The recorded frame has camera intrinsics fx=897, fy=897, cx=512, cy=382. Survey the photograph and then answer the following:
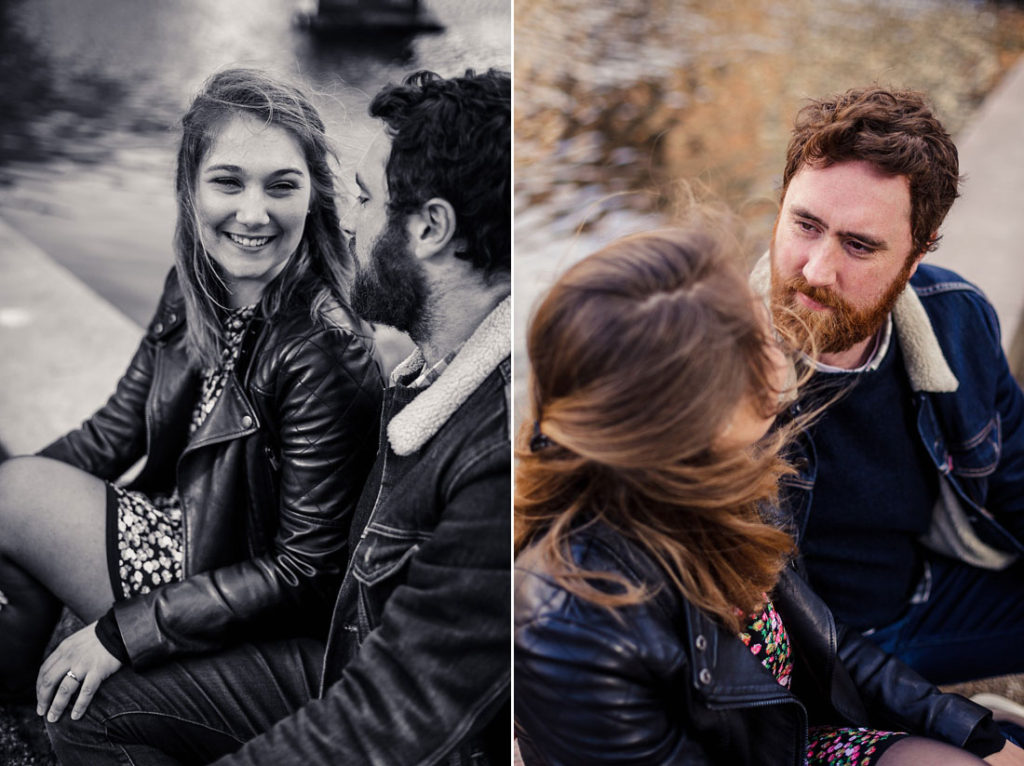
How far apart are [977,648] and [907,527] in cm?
56

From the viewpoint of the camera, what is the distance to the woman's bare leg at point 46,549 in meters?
1.85

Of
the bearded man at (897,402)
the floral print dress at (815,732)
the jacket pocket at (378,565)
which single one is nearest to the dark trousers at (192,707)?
the jacket pocket at (378,565)

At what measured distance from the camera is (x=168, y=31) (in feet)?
5.73

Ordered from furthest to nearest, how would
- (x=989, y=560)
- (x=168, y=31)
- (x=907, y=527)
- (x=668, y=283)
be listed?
1. (x=989, y=560)
2. (x=907, y=527)
3. (x=168, y=31)
4. (x=668, y=283)

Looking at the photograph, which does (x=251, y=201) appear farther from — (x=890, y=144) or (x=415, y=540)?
(x=890, y=144)

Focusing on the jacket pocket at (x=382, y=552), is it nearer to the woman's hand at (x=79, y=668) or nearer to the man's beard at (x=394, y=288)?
the man's beard at (x=394, y=288)

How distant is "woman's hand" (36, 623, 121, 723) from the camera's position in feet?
6.11

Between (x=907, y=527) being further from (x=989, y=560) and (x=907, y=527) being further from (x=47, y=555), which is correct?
(x=47, y=555)

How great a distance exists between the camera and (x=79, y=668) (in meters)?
1.86

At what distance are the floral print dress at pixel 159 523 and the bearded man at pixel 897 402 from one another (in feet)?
3.81

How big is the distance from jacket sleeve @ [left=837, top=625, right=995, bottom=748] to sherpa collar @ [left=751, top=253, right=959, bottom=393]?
631 millimetres

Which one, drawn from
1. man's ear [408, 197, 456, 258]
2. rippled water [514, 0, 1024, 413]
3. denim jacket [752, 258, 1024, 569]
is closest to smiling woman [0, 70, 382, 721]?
man's ear [408, 197, 456, 258]

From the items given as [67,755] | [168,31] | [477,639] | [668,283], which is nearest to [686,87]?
[668,283]

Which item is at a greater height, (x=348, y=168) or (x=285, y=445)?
(x=348, y=168)
